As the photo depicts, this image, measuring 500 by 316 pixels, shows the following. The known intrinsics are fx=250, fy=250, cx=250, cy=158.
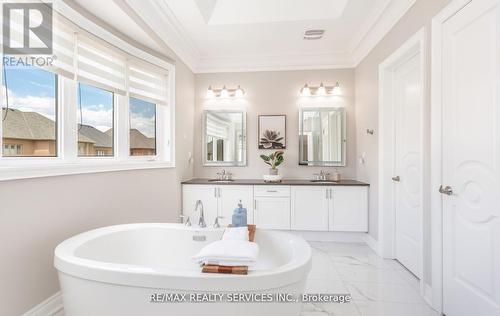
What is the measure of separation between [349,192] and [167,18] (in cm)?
297

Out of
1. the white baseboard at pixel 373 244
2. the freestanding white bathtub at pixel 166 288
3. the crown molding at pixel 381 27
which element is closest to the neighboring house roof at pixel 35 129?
the freestanding white bathtub at pixel 166 288

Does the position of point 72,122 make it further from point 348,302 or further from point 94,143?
point 348,302

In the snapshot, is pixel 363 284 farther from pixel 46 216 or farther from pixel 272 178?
pixel 46 216

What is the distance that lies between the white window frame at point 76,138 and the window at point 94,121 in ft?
0.19

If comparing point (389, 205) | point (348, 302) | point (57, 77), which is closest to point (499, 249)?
point (348, 302)

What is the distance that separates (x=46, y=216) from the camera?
1630 millimetres

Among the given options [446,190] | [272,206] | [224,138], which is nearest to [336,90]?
[224,138]

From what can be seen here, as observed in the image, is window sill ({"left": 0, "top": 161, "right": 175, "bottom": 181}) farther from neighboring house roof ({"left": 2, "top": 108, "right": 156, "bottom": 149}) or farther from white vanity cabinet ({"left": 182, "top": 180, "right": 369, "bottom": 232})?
white vanity cabinet ({"left": 182, "top": 180, "right": 369, "bottom": 232})

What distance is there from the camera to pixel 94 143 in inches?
89.3

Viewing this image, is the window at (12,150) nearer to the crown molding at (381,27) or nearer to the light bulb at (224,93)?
the light bulb at (224,93)

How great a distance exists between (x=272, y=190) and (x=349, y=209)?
40.5 inches

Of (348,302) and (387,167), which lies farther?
(387,167)

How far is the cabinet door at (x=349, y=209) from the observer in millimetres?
3234

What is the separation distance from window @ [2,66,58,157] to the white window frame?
45 millimetres
